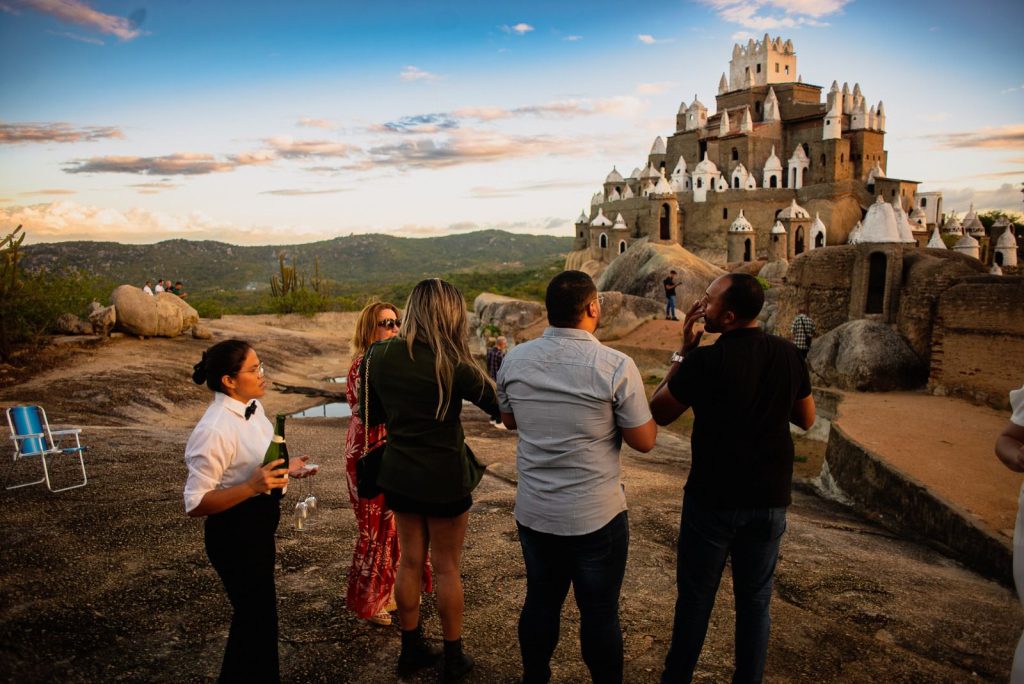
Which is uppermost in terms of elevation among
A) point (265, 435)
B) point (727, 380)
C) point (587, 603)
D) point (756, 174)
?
point (756, 174)

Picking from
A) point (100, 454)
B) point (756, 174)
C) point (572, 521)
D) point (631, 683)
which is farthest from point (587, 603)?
point (756, 174)

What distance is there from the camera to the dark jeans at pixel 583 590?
283cm

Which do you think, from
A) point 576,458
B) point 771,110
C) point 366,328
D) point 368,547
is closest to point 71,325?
point 366,328

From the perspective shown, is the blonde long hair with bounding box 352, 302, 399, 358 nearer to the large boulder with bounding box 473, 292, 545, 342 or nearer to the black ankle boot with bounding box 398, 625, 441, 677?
the black ankle boot with bounding box 398, 625, 441, 677

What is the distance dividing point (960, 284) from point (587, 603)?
12.5 m

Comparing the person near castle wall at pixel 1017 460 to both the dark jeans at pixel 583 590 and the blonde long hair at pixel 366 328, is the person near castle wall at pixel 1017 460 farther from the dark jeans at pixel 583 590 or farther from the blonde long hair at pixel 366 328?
the blonde long hair at pixel 366 328

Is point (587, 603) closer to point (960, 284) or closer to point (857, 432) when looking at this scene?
point (857, 432)

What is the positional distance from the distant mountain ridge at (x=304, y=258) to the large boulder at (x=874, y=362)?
60.5 metres

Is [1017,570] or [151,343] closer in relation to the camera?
[1017,570]

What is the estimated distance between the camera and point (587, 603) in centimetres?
289

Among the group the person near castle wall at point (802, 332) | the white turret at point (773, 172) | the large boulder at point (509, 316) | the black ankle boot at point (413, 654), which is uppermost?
the white turret at point (773, 172)

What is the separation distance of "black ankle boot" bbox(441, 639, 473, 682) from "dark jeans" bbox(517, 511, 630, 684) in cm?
43

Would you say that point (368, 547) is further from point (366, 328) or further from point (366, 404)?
point (366, 328)

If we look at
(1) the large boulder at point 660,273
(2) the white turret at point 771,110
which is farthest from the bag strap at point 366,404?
(2) the white turret at point 771,110
